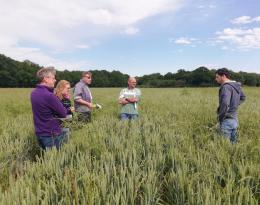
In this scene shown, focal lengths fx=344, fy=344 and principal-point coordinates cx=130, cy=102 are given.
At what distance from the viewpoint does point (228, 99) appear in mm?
6156

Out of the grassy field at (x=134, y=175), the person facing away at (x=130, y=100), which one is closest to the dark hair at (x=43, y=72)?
the grassy field at (x=134, y=175)

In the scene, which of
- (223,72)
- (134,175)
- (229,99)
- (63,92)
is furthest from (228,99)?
(134,175)

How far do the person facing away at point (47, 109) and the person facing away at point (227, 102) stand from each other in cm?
283

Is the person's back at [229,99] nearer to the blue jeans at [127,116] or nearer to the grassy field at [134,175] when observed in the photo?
the grassy field at [134,175]

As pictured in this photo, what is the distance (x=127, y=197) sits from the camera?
10.1 ft

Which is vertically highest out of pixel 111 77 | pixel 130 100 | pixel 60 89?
pixel 111 77

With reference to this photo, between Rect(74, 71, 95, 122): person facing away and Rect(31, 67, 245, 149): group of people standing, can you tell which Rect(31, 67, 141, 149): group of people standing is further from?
Rect(74, 71, 95, 122): person facing away

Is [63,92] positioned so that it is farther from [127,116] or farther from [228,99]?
[228,99]

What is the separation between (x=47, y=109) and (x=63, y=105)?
1.05m

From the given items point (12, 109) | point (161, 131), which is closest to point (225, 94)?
point (161, 131)

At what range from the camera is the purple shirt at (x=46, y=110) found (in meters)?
5.27

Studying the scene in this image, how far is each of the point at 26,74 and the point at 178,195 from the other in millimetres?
74503

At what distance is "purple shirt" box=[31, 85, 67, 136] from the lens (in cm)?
527

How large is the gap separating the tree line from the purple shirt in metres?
63.6
